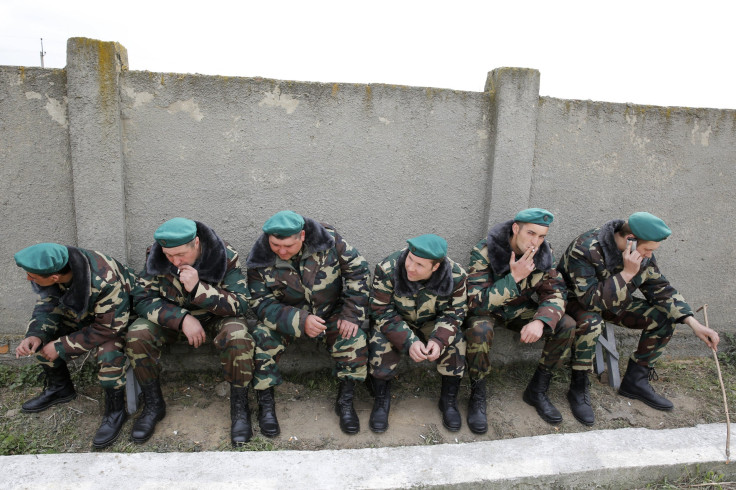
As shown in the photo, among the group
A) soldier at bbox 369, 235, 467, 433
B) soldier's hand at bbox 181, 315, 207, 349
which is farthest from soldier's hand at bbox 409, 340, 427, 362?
soldier's hand at bbox 181, 315, 207, 349

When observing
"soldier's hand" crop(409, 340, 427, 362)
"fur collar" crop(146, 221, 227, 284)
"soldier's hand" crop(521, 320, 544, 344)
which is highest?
"fur collar" crop(146, 221, 227, 284)

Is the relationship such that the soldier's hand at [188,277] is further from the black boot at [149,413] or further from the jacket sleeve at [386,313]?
the jacket sleeve at [386,313]

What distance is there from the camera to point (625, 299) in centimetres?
322

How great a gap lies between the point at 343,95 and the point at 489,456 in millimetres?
2658

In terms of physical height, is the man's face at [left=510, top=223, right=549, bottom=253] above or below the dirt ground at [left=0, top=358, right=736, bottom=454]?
above

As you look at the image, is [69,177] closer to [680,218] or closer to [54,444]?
[54,444]

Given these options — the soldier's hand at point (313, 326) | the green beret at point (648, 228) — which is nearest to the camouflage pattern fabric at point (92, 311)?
the soldier's hand at point (313, 326)

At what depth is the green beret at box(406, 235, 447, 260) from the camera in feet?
9.53

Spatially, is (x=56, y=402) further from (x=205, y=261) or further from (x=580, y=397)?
(x=580, y=397)

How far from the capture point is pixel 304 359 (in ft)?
12.0

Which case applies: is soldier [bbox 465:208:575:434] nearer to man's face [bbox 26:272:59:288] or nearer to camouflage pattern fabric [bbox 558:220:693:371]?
camouflage pattern fabric [bbox 558:220:693:371]

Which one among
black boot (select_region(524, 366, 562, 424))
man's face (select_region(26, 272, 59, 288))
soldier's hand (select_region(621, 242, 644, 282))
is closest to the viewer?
man's face (select_region(26, 272, 59, 288))

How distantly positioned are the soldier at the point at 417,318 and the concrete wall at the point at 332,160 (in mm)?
647

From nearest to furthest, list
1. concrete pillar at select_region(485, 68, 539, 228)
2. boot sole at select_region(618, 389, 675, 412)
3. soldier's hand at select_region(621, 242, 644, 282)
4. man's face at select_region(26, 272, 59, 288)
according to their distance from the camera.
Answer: man's face at select_region(26, 272, 59, 288) → soldier's hand at select_region(621, 242, 644, 282) → boot sole at select_region(618, 389, 675, 412) → concrete pillar at select_region(485, 68, 539, 228)
